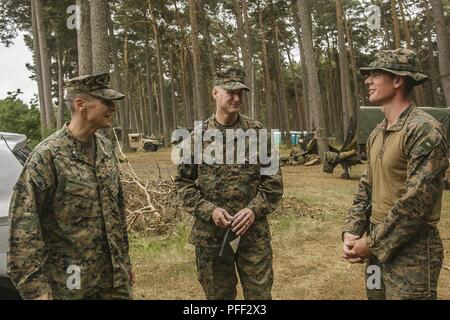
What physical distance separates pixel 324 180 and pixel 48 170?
467 inches

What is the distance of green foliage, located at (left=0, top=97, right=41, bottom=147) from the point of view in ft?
54.1

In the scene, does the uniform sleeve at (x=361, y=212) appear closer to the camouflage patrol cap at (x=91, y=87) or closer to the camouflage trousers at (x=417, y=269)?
the camouflage trousers at (x=417, y=269)

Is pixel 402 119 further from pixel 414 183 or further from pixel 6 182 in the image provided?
pixel 6 182

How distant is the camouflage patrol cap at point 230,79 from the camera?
352 centimetres

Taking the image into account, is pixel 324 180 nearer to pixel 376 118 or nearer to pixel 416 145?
pixel 376 118

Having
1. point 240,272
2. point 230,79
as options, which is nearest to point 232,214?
point 240,272

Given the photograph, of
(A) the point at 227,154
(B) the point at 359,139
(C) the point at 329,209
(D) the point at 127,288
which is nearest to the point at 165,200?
(C) the point at 329,209

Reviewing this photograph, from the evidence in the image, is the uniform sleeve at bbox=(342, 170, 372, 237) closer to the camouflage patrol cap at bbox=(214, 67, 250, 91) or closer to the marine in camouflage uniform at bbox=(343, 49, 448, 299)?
the marine in camouflage uniform at bbox=(343, 49, 448, 299)

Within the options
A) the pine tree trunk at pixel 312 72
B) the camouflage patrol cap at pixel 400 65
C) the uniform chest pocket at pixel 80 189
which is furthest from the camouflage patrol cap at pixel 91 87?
the pine tree trunk at pixel 312 72

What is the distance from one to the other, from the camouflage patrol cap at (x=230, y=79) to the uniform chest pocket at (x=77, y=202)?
1.43m

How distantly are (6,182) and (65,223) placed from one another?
4.54 feet

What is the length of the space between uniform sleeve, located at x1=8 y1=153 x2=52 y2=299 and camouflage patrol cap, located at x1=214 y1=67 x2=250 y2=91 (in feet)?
5.52

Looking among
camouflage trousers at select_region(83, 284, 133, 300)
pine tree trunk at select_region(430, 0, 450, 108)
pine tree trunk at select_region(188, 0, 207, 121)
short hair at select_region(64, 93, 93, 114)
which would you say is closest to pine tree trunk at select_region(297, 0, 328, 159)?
pine tree trunk at select_region(188, 0, 207, 121)
